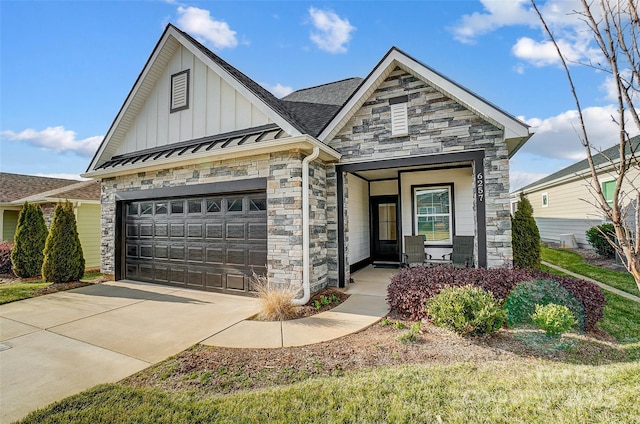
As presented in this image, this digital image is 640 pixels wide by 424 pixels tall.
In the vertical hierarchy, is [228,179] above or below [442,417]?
above

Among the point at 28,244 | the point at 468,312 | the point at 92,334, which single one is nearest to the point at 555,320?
the point at 468,312

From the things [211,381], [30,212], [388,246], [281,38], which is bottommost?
[211,381]

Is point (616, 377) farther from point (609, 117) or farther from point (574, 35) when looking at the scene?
point (574, 35)

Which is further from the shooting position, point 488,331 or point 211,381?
point 488,331

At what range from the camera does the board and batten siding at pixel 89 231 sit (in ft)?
39.2

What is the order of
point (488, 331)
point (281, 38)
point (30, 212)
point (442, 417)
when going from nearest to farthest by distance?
point (442, 417) → point (488, 331) → point (281, 38) → point (30, 212)

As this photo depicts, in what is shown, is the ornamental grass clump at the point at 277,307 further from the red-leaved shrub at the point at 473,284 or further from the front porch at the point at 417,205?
the front porch at the point at 417,205

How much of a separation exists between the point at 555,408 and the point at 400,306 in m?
2.71

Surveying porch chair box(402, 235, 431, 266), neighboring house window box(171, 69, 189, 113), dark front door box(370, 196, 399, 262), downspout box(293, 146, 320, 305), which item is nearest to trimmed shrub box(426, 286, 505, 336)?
downspout box(293, 146, 320, 305)

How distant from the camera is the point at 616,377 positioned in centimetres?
291

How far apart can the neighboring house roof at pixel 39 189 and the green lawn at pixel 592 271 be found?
56.7 ft

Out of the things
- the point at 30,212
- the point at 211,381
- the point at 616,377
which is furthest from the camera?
the point at 30,212

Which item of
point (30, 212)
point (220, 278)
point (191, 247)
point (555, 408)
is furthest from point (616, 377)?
point (30, 212)

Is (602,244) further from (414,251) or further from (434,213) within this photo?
(414,251)
